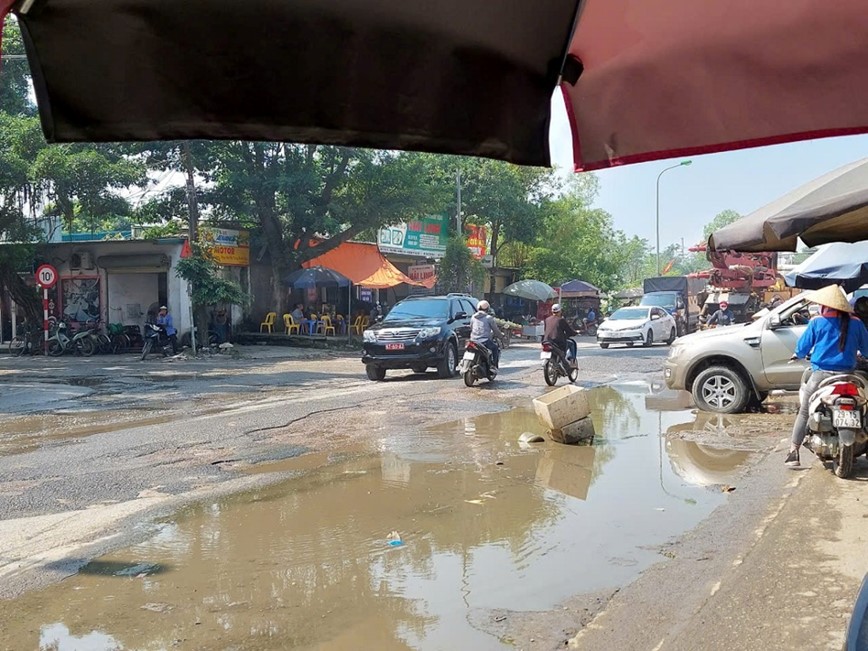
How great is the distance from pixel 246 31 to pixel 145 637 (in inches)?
126

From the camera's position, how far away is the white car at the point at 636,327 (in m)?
25.6

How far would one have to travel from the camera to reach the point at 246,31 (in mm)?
1864

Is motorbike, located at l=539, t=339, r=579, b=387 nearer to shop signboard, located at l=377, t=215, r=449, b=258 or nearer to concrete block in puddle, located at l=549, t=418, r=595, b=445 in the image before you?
concrete block in puddle, located at l=549, t=418, r=595, b=445

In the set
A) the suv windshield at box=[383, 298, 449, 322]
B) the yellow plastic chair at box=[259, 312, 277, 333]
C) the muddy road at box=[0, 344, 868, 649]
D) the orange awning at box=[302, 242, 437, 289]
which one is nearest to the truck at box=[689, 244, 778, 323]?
the orange awning at box=[302, 242, 437, 289]

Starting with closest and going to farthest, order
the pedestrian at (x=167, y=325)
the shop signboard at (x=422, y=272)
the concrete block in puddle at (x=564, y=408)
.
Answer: the concrete block in puddle at (x=564, y=408) < the pedestrian at (x=167, y=325) < the shop signboard at (x=422, y=272)

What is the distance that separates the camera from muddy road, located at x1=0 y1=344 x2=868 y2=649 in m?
4.09

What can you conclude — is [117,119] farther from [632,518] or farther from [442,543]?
[632,518]

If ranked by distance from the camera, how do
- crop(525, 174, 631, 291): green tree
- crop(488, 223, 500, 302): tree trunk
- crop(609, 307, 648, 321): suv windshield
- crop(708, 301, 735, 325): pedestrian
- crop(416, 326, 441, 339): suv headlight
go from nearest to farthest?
1. crop(416, 326, 441, 339): suv headlight
2. crop(708, 301, 735, 325): pedestrian
3. crop(609, 307, 648, 321): suv windshield
4. crop(488, 223, 500, 302): tree trunk
5. crop(525, 174, 631, 291): green tree

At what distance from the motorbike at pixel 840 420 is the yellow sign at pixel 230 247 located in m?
21.9

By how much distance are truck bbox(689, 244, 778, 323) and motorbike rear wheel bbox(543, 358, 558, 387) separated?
12571 millimetres

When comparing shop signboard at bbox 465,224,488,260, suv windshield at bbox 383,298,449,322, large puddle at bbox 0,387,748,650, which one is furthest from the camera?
shop signboard at bbox 465,224,488,260

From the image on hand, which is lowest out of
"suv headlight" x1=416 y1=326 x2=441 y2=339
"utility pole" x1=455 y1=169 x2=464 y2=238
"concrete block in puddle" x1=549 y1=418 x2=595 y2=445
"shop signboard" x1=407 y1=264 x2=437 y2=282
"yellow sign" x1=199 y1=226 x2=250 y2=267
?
"concrete block in puddle" x1=549 y1=418 x2=595 y2=445

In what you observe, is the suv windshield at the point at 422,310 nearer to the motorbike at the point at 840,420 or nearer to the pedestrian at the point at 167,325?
the pedestrian at the point at 167,325

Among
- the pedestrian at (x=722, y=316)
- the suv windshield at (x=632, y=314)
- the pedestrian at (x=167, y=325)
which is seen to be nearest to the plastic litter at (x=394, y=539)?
the pedestrian at (x=167, y=325)
